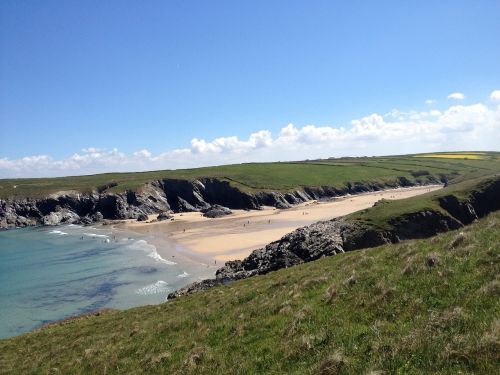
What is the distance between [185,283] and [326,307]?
42.8 metres

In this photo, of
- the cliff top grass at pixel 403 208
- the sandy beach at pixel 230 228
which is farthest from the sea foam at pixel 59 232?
the cliff top grass at pixel 403 208

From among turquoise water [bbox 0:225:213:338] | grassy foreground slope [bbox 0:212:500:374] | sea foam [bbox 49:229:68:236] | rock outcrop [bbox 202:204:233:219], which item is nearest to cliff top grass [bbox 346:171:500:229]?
turquoise water [bbox 0:225:213:338]

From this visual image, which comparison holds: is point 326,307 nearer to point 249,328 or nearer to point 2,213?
point 249,328

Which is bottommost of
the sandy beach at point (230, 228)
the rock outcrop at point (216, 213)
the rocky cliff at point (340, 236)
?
the sandy beach at point (230, 228)

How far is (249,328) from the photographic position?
16.8m

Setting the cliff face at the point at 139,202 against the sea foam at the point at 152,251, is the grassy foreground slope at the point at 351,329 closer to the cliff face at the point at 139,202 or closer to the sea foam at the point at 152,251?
the sea foam at the point at 152,251

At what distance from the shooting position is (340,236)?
52.7 m

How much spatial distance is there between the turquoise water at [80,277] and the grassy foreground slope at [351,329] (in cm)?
2663

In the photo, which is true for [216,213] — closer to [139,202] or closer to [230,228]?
[230,228]

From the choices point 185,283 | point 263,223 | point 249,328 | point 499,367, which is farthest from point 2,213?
point 499,367

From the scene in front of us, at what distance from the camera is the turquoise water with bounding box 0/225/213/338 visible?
49.1 meters

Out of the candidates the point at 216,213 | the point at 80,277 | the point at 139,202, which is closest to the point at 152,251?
the point at 80,277

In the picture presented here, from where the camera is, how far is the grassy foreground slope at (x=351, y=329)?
34.2 feet

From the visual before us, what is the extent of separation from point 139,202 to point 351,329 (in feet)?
490
